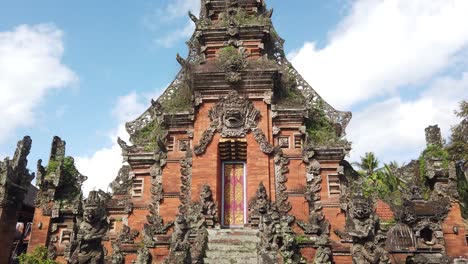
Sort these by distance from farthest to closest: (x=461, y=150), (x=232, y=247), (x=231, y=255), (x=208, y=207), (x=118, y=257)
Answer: (x=461, y=150) < (x=208, y=207) < (x=118, y=257) < (x=232, y=247) < (x=231, y=255)

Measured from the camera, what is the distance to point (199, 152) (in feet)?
42.3

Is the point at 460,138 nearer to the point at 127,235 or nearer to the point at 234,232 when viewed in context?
the point at 234,232

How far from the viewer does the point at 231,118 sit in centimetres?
1313

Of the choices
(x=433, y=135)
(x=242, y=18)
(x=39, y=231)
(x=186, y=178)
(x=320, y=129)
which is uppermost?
(x=242, y=18)

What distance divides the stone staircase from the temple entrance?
658 millimetres

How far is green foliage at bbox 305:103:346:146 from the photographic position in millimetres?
13336

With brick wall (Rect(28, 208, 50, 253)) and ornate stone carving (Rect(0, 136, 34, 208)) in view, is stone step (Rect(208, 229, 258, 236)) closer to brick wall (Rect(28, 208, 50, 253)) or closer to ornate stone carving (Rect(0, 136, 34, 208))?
brick wall (Rect(28, 208, 50, 253))

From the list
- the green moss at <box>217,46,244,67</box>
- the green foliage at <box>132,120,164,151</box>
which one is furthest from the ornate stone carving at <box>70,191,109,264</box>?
the green moss at <box>217,46,244,67</box>

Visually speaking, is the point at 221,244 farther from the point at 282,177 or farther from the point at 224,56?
the point at 224,56

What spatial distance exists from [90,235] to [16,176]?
870 centimetres

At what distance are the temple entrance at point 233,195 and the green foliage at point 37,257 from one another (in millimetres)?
5817

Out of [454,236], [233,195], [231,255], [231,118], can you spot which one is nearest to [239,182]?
[233,195]

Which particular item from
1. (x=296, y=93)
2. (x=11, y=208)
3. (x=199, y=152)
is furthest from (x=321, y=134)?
(x=11, y=208)

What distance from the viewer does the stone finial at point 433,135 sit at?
15.3m
